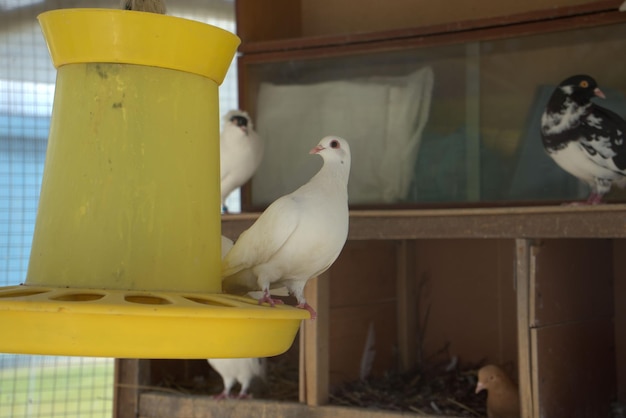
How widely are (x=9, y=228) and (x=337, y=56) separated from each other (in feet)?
3.38

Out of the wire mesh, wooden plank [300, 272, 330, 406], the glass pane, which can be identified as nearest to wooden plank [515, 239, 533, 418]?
the glass pane

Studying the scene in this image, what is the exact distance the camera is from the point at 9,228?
2.50 meters

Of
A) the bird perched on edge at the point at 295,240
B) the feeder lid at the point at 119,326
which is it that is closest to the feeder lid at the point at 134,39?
the feeder lid at the point at 119,326

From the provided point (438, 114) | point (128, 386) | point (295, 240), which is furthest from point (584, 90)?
point (128, 386)

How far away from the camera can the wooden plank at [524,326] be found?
1827mm

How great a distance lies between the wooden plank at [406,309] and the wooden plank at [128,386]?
74 cm

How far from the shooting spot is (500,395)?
205 cm

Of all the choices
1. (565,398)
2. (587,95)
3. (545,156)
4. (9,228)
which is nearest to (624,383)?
(565,398)

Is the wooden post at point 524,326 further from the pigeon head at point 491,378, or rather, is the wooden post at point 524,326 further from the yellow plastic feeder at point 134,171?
the yellow plastic feeder at point 134,171

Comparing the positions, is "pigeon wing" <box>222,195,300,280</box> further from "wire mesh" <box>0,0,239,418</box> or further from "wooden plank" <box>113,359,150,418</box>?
"wire mesh" <box>0,0,239,418</box>

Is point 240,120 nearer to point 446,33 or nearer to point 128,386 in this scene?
point 446,33

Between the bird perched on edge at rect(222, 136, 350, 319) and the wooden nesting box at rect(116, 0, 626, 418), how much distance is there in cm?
72

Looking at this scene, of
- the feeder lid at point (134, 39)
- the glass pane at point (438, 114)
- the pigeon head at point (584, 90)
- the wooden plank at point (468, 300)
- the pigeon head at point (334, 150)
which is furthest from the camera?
the wooden plank at point (468, 300)

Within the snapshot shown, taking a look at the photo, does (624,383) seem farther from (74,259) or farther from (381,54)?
(74,259)
